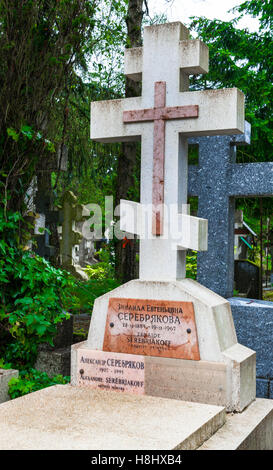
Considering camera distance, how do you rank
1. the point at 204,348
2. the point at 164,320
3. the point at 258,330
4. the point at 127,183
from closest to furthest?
the point at 204,348 → the point at 164,320 → the point at 258,330 → the point at 127,183

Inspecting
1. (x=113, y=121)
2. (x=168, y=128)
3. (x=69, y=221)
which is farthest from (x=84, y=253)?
(x=168, y=128)

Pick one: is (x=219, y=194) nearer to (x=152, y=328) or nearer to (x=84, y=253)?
(x=152, y=328)

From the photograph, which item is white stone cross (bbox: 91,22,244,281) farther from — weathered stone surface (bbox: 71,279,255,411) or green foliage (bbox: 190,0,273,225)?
green foliage (bbox: 190,0,273,225)

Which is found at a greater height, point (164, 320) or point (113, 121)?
point (113, 121)

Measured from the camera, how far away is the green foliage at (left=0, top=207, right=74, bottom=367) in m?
4.36

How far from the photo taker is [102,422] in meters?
2.86

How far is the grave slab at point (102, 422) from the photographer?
2.56 m

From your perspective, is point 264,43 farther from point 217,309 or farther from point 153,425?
point 153,425

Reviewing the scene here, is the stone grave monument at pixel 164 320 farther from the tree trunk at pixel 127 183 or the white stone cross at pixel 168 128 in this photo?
the tree trunk at pixel 127 183

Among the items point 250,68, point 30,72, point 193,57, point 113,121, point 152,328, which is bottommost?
point 152,328

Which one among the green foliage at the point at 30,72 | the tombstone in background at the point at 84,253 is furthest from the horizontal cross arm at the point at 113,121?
the tombstone in background at the point at 84,253

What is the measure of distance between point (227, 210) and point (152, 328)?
5.52ft

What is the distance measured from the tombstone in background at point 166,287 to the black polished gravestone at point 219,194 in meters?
1.02
